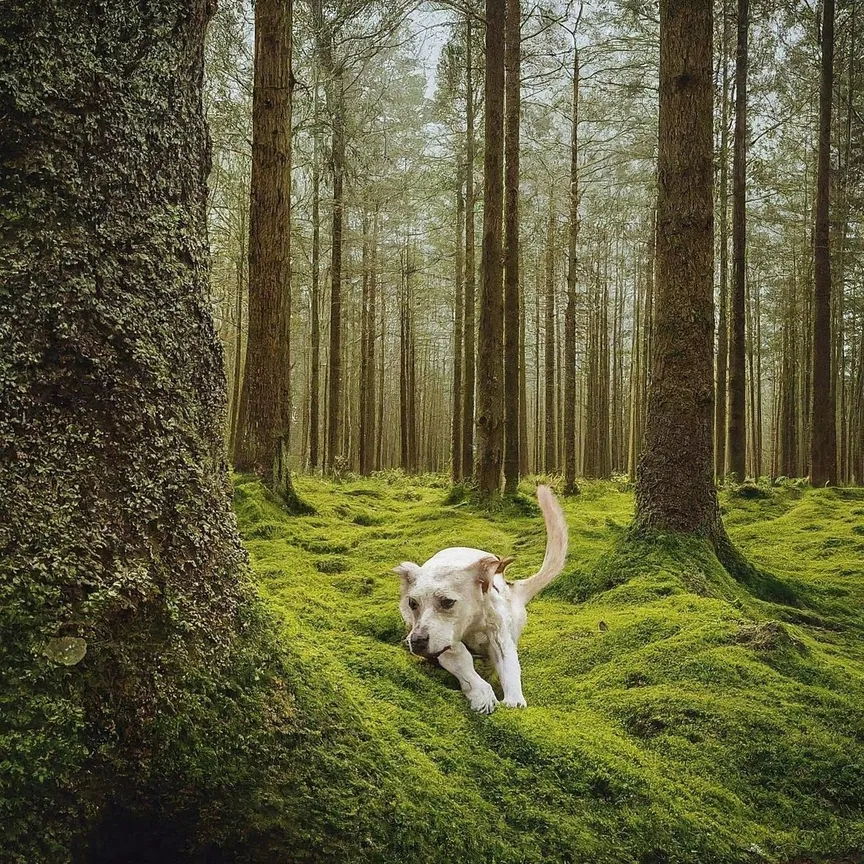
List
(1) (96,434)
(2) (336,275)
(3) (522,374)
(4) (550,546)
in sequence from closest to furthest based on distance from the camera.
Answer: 1. (1) (96,434)
2. (4) (550,546)
3. (2) (336,275)
4. (3) (522,374)

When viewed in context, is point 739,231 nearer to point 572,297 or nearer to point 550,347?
point 572,297

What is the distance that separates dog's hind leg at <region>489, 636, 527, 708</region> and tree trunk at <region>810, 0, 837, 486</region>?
512 inches

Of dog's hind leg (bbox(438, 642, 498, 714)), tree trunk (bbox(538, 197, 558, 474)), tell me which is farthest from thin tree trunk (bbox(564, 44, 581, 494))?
dog's hind leg (bbox(438, 642, 498, 714))

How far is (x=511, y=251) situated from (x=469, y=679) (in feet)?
29.1

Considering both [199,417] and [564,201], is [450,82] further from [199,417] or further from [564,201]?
[199,417]

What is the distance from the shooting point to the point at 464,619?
3178mm

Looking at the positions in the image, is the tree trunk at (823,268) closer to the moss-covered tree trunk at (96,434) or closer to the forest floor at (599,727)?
the forest floor at (599,727)

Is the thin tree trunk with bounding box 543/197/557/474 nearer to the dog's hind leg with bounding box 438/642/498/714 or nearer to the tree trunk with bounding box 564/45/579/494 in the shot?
the tree trunk with bounding box 564/45/579/494

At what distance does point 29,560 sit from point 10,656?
0.21 m

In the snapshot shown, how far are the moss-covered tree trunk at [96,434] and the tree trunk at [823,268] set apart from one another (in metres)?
14.6

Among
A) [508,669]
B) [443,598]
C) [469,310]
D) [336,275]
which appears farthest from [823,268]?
[443,598]

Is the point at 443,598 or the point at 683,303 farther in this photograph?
the point at 683,303

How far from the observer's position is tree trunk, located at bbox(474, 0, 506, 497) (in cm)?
1002

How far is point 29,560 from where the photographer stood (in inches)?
58.9
